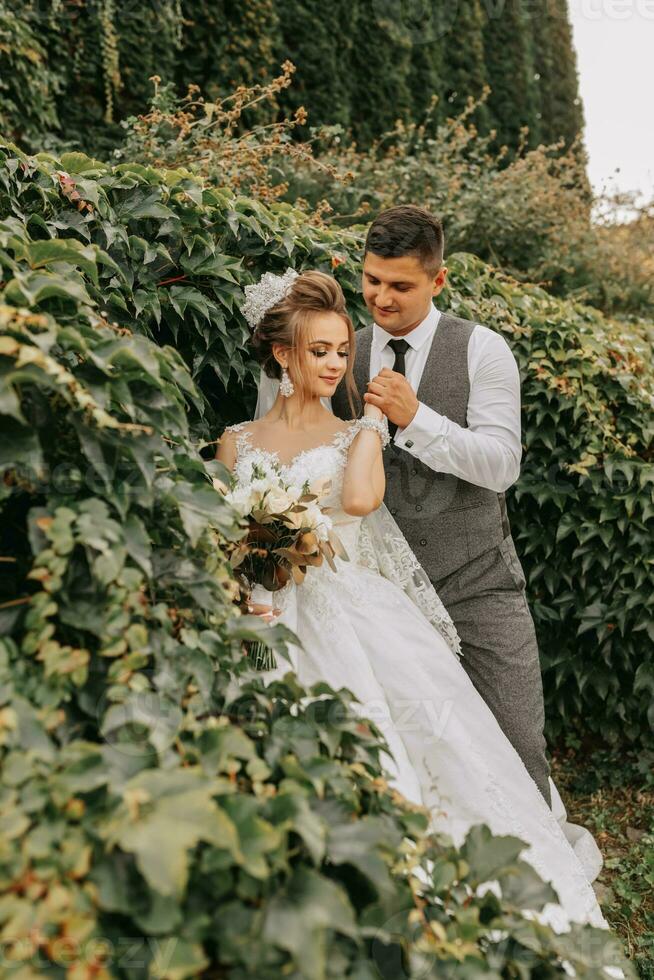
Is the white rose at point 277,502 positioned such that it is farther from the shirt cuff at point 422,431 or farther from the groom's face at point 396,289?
the groom's face at point 396,289

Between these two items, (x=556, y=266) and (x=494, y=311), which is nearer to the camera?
(x=494, y=311)

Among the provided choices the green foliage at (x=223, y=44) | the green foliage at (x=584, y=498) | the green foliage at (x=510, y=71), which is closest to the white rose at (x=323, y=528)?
the green foliage at (x=584, y=498)

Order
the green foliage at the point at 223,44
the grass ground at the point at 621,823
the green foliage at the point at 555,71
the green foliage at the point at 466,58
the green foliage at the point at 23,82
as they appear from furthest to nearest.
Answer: the green foliage at the point at 555,71, the green foliage at the point at 466,58, the green foliage at the point at 223,44, the green foliage at the point at 23,82, the grass ground at the point at 621,823

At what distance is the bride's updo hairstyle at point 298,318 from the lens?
2.89 meters

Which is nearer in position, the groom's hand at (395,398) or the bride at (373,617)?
the bride at (373,617)

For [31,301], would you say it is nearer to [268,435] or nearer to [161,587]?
[161,587]

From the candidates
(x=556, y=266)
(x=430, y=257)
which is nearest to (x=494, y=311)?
(x=430, y=257)

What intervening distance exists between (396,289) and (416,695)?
142 centimetres

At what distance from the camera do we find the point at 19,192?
246 cm

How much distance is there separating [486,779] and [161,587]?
1510mm

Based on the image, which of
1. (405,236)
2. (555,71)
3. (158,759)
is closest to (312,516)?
(405,236)

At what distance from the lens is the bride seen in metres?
2.50

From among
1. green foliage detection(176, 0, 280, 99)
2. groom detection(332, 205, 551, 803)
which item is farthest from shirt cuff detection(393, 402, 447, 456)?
green foliage detection(176, 0, 280, 99)

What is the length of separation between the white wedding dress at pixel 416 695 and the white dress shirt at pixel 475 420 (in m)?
0.33
